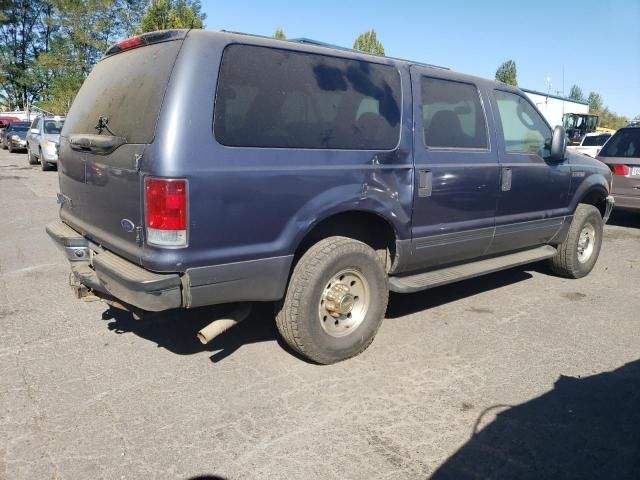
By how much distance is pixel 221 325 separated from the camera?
3.33m

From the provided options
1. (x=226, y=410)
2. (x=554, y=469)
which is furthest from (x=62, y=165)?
(x=554, y=469)

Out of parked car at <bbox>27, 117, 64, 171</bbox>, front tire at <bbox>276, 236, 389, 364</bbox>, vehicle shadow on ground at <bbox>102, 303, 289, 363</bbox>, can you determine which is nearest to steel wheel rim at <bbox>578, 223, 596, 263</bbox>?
front tire at <bbox>276, 236, 389, 364</bbox>

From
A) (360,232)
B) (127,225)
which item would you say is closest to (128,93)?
(127,225)

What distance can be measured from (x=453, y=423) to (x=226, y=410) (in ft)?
4.20

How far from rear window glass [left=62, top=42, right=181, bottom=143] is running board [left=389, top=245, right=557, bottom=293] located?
6.77 feet

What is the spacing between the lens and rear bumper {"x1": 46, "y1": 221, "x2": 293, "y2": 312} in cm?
298

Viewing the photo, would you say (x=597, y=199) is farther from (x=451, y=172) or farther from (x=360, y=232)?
(x=360, y=232)

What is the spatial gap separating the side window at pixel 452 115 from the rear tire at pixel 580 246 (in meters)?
1.89

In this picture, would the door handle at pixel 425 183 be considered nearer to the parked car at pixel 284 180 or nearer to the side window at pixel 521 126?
the parked car at pixel 284 180

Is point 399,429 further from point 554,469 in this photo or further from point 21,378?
point 21,378

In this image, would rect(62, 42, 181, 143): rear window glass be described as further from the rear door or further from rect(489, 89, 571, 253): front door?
rect(489, 89, 571, 253): front door

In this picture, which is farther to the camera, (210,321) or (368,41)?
(368,41)

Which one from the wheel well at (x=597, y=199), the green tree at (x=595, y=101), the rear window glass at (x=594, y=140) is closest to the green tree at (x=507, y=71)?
the green tree at (x=595, y=101)

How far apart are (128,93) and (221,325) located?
5.15 feet
